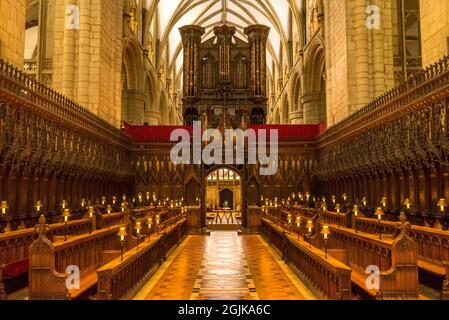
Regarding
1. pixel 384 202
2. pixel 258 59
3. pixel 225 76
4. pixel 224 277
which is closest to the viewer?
pixel 224 277

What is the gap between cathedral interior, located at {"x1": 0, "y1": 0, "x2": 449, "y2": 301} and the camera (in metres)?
7.57

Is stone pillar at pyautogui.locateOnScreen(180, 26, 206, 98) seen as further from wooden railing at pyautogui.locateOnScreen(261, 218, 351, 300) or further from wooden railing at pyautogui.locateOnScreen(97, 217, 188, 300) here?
wooden railing at pyautogui.locateOnScreen(261, 218, 351, 300)

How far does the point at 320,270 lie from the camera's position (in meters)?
7.34

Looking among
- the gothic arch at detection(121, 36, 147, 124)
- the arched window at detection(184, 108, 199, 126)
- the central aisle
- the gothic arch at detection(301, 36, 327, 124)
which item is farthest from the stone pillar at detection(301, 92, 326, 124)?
the central aisle

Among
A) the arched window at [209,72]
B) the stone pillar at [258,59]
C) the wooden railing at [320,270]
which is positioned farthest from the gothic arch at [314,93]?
the wooden railing at [320,270]

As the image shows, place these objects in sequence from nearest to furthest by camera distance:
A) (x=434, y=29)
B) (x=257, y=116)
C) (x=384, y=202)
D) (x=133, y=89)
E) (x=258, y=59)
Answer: (x=434, y=29) < (x=384, y=202) < (x=133, y=89) < (x=257, y=116) < (x=258, y=59)

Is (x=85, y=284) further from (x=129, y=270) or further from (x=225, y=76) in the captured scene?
(x=225, y=76)

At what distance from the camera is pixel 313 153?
2367 cm

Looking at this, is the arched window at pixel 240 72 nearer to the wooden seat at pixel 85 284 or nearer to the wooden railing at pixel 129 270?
the wooden railing at pixel 129 270

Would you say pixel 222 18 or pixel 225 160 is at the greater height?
pixel 222 18

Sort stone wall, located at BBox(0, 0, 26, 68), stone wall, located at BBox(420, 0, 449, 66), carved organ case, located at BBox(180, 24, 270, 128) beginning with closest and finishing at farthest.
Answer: stone wall, located at BBox(0, 0, 26, 68)
stone wall, located at BBox(420, 0, 449, 66)
carved organ case, located at BBox(180, 24, 270, 128)

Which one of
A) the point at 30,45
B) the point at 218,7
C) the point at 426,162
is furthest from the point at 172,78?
the point at 426,162

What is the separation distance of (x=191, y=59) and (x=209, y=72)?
165 centimetres

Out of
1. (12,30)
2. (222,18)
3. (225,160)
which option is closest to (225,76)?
(225,160)
